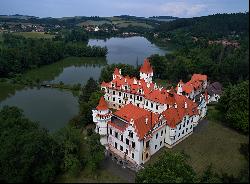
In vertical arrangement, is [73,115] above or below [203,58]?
below

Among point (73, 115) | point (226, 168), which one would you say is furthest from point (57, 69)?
point (226, 168)

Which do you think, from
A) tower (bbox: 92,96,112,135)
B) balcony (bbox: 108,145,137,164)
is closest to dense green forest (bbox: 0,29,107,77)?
tower (bbox: 92,96,112,135)

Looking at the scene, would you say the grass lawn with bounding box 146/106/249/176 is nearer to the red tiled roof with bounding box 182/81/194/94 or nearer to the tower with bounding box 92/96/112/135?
the tower with bounding box 92/96/112/135

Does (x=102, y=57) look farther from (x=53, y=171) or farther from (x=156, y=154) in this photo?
(x=53, y=171)

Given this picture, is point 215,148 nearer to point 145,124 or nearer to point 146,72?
point 145,124

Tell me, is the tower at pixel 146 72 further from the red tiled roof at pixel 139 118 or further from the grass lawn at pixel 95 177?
the grass lawn at pixel 95 177

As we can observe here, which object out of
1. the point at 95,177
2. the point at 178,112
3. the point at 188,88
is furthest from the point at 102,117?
the point at 188,88
